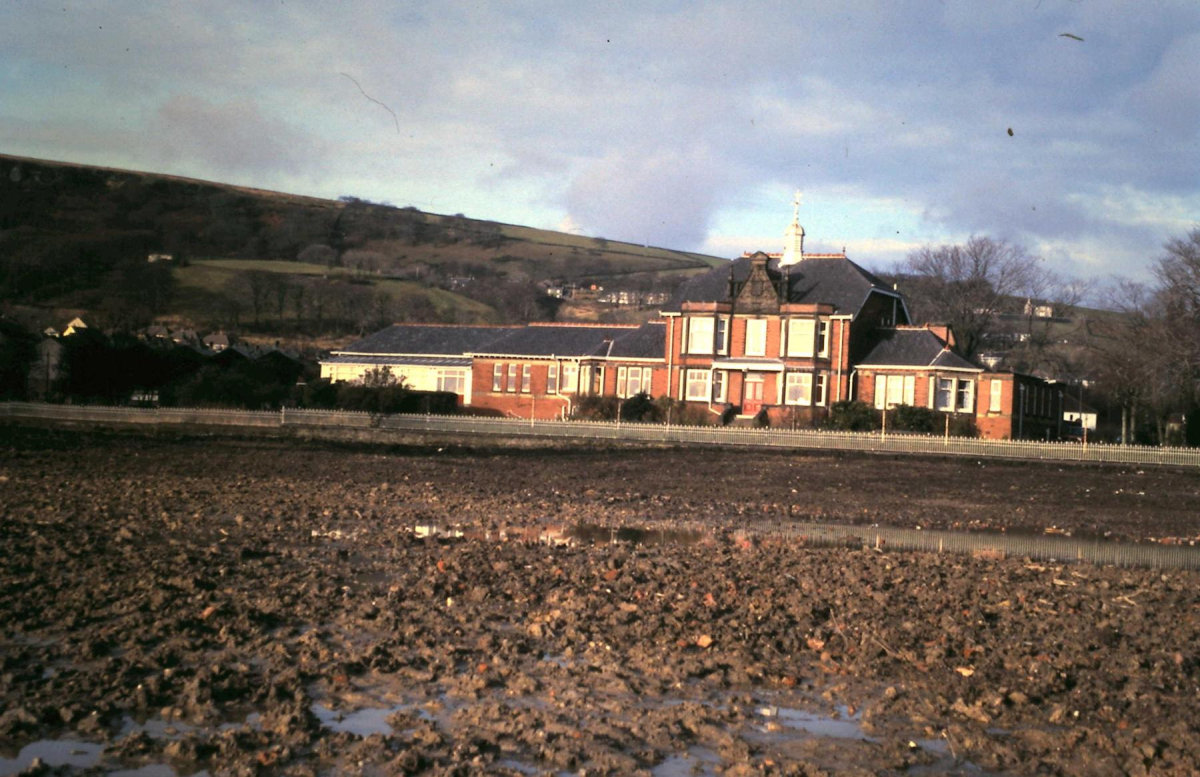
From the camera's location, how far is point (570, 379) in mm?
61344

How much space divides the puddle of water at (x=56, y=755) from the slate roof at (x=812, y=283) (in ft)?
165

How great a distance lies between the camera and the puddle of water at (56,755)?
6.93 meters

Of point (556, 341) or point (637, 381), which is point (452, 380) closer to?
point (556, 341)

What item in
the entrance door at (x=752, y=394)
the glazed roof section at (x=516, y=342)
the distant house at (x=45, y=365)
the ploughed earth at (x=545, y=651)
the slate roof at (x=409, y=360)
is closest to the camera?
the ploughed earth at (x=545, y=651)

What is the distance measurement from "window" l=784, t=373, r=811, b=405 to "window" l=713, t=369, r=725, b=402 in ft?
10.7

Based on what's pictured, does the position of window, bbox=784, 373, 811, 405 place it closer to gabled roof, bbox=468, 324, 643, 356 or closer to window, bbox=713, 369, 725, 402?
window, bbox=713, 369, 725, 402

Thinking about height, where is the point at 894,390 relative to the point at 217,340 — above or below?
below

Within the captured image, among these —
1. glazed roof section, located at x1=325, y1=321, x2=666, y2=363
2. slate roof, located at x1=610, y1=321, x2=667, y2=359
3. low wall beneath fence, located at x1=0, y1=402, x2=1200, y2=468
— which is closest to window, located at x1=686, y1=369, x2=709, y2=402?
slate roof, located at x1=610, y1=321, x2=667, y2=359

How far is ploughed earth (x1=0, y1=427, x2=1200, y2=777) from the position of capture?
7.57 meters

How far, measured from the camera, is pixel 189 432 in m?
48.3

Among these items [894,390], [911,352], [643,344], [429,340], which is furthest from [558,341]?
[911,352]

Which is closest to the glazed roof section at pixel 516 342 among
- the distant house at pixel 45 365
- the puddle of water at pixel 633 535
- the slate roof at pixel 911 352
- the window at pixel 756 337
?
the window at pixel 756 337

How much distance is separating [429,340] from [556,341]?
35.3 feet

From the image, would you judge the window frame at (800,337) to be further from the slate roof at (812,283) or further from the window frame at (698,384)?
the window frame at (698,384)
